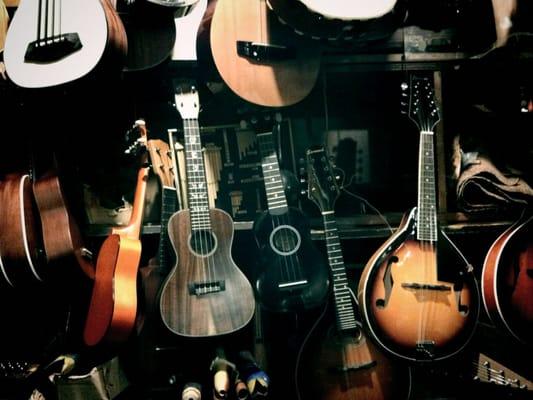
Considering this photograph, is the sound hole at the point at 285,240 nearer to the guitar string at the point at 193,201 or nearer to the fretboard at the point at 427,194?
the guitar string at the point at 193,201

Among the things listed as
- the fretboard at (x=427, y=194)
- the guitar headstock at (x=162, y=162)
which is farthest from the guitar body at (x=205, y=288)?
the fretboard at (x=427, y=194)

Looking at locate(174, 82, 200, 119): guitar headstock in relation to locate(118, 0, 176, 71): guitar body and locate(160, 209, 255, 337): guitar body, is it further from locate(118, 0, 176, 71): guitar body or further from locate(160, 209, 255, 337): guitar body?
locate(160, 209, 255, 337): guitar body

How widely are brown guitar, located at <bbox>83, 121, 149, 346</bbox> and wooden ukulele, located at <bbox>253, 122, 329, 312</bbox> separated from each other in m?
0.54

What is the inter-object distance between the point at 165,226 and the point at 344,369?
3.40 ft

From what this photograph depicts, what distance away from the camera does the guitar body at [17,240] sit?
185cm

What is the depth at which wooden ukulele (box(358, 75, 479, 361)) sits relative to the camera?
1.95 meters

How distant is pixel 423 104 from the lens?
214cm

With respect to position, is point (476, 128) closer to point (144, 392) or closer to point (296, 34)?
point (296, 34)

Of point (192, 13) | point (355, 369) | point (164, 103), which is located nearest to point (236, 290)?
point (355, 369)

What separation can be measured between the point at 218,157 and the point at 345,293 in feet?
2.97

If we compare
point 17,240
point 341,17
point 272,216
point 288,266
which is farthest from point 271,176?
point 17,240

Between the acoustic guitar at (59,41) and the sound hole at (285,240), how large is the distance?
1010 millimetres

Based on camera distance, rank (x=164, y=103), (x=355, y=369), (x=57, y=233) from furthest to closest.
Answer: (x=164, y=103)
(x=355, y=369)
(x=57, y=233)

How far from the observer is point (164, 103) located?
8.14ft
